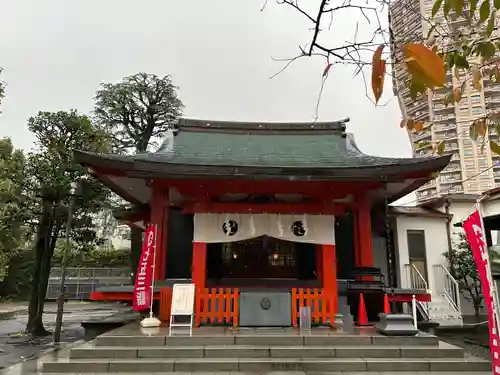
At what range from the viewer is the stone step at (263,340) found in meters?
6.79

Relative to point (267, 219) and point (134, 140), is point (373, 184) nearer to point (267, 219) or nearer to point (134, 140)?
point (267, 219)

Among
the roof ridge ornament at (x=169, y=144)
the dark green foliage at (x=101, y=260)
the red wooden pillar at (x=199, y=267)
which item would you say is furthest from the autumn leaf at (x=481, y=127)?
the dark green foliage at (x=101, y=260)

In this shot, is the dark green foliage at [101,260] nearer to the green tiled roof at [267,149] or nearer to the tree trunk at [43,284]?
the tree trunk at [43,284]

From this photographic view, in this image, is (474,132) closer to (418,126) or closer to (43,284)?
(418,126)

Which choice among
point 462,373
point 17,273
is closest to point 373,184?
point 462,373

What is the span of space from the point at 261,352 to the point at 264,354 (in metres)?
0.06

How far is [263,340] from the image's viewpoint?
6.86 metres

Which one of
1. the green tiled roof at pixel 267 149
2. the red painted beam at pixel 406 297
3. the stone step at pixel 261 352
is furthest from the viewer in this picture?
the green tiled roof at pixel 267 149

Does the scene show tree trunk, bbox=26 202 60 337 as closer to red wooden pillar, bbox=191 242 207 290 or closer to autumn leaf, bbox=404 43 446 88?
→ red wooden pillar, bbox=191 242 207 290

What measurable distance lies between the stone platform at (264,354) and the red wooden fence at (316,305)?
66 centimetres

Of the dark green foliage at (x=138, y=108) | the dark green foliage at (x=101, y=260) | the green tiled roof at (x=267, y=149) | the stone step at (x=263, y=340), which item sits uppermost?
the dark green foliage at (x=138, y=108)

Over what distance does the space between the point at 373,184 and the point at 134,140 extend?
17.2 meters

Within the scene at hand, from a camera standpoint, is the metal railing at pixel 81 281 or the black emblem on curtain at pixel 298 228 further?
the metal railing at pixel 81 281

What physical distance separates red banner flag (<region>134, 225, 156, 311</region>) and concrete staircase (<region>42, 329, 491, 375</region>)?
122 cm
